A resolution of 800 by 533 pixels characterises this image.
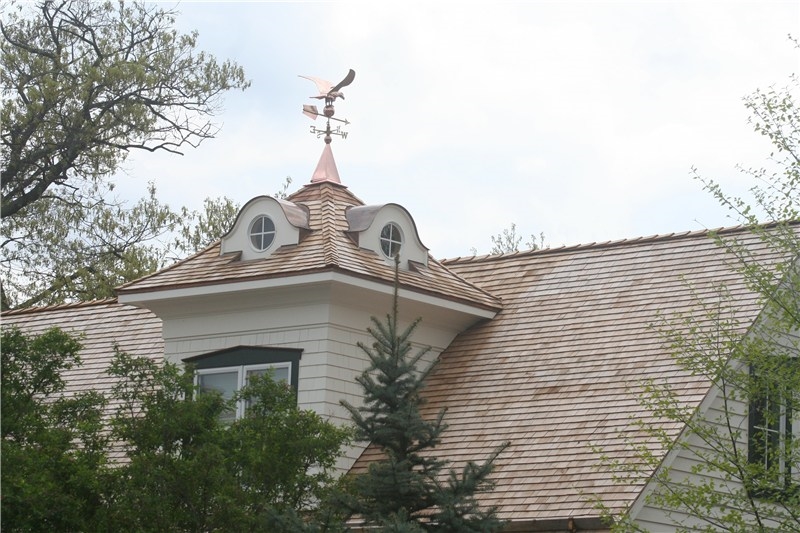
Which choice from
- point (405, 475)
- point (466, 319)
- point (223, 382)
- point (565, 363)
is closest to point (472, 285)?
point (466, 319)

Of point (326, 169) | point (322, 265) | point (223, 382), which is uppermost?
point (326, 169)

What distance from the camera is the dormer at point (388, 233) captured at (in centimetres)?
1889

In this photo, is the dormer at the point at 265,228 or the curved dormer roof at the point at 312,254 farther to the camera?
the dormer at the point at 265,228

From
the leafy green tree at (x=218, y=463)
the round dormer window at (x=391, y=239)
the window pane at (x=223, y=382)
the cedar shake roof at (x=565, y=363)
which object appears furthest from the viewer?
the round dormer window at (x=391, y=239)

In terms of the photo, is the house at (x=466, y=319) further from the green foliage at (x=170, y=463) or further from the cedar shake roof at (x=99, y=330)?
the green foliage at (x=170, y=463)

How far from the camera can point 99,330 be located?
22.5 metres

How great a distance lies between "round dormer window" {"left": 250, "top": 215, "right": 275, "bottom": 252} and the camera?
62.4 feet

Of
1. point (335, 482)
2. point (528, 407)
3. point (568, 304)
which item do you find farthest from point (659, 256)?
point (335, 482)

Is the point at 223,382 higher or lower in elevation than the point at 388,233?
lower

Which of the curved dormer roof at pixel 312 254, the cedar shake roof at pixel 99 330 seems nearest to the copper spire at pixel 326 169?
the curved dormer roof at pixel 312 254

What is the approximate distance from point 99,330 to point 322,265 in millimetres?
6371

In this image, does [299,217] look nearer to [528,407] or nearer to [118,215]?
[528,407]

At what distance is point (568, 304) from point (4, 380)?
739cm

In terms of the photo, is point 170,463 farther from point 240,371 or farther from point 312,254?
point 312,254
